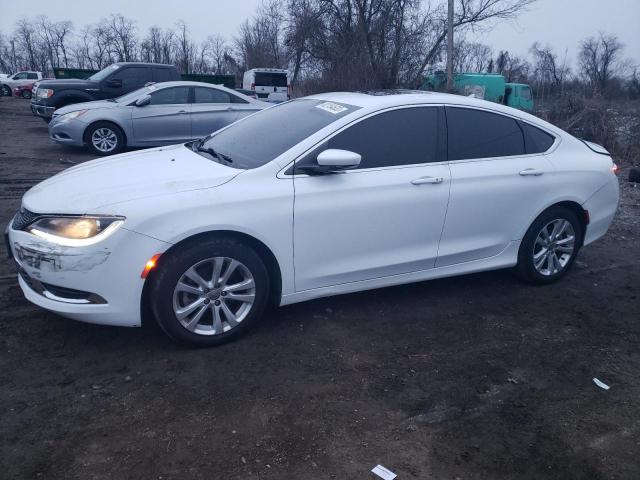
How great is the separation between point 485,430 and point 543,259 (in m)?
2.39

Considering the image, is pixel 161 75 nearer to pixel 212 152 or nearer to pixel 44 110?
pixel 44 110

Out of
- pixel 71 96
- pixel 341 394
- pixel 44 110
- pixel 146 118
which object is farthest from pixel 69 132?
pixel 341 394

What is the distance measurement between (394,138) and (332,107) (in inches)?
21.5

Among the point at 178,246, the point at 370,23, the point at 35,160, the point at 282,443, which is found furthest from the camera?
the point at 370,23

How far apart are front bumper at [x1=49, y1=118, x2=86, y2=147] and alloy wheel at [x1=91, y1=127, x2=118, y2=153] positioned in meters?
0.23

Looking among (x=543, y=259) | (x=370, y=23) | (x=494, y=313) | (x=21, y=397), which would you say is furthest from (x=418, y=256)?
(x=370, y=23)

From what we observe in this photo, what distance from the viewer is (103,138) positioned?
1046 centimetres

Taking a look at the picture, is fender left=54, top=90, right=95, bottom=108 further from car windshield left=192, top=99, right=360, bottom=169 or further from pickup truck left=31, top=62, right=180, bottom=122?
car windshield left=192, top=99, right=360, bottom=169

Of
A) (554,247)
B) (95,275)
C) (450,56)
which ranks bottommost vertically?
(554,247)

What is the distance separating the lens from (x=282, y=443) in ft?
8.94

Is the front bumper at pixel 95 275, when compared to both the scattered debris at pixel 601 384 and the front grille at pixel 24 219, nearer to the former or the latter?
the front grille at pixel 24 219

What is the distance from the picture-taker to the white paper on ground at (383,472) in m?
2.53

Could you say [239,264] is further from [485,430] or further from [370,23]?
[370,23]

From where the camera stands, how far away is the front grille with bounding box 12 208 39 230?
345 centimetres
